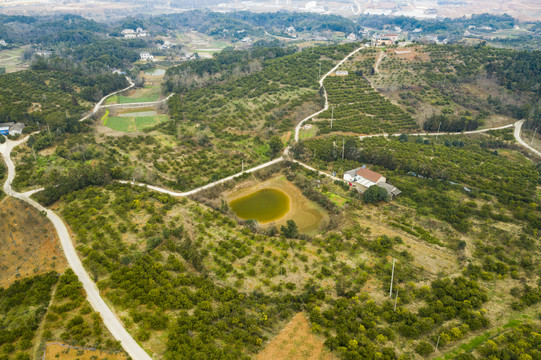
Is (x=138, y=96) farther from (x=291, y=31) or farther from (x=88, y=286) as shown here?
(x=291, y=31)

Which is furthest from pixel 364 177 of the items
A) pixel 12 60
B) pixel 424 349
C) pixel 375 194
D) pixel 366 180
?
pixel 12 60

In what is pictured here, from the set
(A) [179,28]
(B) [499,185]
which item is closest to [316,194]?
(B) [499,185]

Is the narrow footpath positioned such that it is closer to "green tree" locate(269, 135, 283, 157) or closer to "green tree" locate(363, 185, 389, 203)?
"green tree" locate(269, 135, 283, 157)

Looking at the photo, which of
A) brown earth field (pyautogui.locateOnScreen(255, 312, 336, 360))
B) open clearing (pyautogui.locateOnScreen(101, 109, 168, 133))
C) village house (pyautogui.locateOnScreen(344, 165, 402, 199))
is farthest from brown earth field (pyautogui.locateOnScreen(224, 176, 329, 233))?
open clearing (pyautogui.locateOnScreen(101, 109, 168, 133))

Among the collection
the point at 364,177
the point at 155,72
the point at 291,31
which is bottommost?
the point at 364,177

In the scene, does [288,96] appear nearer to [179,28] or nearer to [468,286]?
[468,286]

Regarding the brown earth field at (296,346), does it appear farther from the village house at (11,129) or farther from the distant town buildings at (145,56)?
the distant town buildings at (145,56)

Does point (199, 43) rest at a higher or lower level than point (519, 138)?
higher
